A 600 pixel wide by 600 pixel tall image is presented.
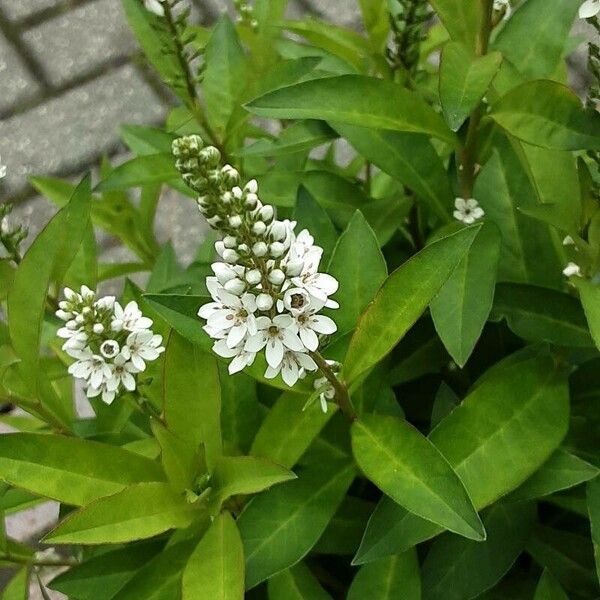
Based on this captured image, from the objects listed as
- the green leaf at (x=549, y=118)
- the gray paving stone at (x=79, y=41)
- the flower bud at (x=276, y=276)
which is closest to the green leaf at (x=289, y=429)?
the flower bud at (x=276, y=276)

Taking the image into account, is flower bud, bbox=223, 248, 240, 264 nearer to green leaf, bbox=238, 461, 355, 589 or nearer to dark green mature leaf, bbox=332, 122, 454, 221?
green leaf, bbox=238, 461, 355, 589

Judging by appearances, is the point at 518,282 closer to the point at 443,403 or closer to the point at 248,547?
the point at 443,403

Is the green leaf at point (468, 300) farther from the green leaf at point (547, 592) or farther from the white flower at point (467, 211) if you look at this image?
the green leaf at point (547, 592)

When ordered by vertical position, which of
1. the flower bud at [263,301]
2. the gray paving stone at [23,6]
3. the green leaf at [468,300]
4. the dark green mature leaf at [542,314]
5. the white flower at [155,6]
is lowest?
the gray paving stone at [23,6]

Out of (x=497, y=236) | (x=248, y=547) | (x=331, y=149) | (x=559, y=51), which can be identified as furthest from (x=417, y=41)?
(x=248, y=547)

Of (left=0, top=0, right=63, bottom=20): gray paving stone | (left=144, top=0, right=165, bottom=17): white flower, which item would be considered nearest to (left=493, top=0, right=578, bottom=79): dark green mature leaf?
(left=144, top=0, right=165, bottom=17): white flower
